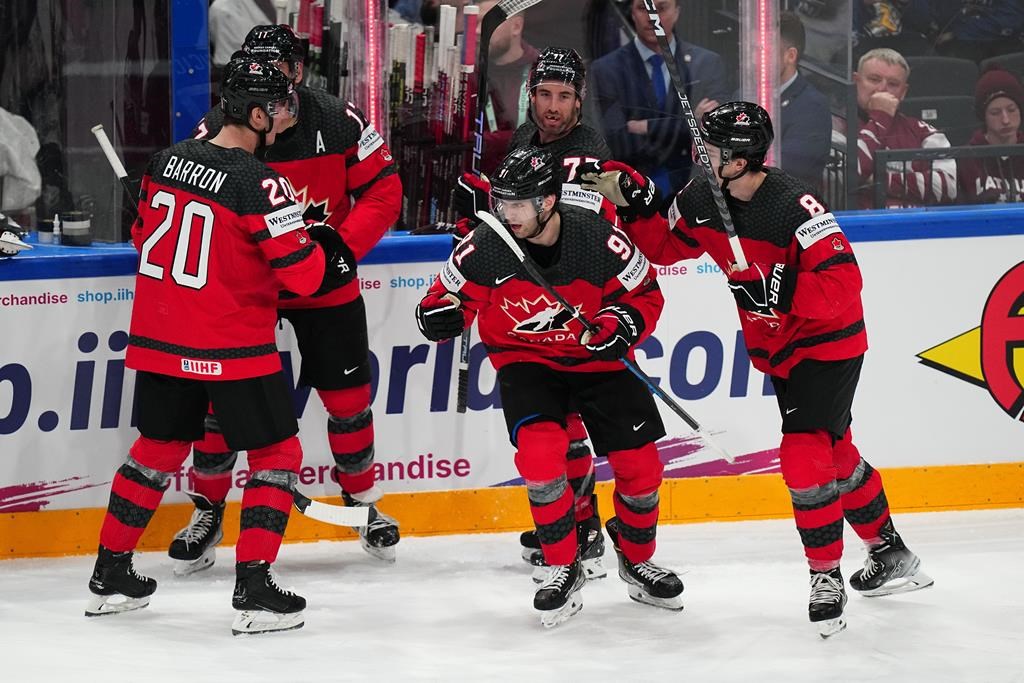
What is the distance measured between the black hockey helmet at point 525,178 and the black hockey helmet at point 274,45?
771 mm

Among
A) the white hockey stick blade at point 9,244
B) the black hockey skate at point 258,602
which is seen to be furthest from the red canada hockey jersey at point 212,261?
the white hockey stick blade at point 9,244

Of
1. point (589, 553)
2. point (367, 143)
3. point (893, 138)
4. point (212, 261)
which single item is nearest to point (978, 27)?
point (893, 138)

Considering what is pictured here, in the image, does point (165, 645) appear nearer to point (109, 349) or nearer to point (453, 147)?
point (109, 349)

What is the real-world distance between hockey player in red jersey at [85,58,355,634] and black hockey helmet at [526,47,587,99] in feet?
2.52

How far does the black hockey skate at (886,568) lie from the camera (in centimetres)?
407

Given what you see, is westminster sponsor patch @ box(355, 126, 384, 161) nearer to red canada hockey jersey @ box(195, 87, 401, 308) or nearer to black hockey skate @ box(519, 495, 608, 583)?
red canada hockey jersey @ box(195, 87, 401, 308)

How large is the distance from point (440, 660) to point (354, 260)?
1167 mm

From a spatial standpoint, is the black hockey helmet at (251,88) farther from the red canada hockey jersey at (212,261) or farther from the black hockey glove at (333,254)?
the black hockey glove at (333,254)

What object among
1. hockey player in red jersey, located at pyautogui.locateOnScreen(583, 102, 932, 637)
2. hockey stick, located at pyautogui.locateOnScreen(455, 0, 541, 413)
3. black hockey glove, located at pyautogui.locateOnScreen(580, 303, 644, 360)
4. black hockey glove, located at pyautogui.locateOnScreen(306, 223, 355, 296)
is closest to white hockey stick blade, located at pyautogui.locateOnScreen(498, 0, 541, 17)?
hockey stick, located at pyautogui.locateOnScreen(455, 0, 541, 413)

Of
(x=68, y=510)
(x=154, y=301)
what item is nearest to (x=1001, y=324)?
(x=154, y=301)

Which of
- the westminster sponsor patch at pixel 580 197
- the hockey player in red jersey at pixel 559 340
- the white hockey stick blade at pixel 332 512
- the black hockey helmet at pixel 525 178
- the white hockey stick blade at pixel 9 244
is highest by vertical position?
the black hockey helmet at pixel 525 178

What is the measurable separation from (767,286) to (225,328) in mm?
1318

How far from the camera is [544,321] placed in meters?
3.86

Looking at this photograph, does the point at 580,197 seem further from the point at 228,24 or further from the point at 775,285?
the point at 228,24
